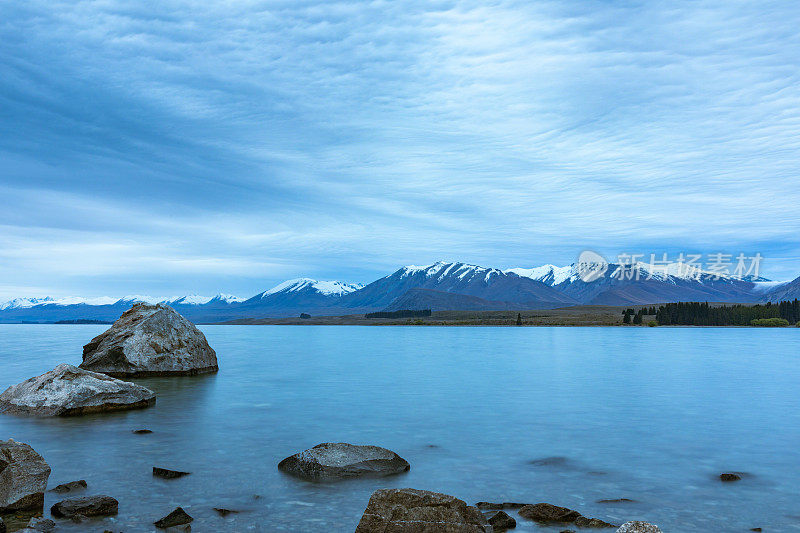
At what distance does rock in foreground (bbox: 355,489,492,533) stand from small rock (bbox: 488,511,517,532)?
651 mm

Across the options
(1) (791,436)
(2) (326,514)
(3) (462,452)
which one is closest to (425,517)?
(2) (326,514)

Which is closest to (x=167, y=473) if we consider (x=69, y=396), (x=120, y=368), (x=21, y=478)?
(x=21, y=478)

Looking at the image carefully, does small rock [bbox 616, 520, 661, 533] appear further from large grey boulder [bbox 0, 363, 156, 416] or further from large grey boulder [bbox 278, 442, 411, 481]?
large grey boulder [bbox 0, 363, 156, 416]

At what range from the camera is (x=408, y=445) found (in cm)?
1666

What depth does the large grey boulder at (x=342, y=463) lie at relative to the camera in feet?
41.9

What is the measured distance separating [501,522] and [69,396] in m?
16.7

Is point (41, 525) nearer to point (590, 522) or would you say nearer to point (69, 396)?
point (590, 522)

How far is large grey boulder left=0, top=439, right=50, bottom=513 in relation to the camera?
10312mm

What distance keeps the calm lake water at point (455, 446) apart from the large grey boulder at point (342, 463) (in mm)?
359

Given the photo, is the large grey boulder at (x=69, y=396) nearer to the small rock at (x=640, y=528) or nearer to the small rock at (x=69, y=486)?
the small rock at (x=69, y=486)

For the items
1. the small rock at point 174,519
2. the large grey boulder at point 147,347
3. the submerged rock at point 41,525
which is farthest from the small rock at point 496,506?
the large grey boulder at point 147,347

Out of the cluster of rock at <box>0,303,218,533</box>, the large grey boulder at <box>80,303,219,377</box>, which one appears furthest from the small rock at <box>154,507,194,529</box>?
the large grey boulder at <box>80,303,219,377</box>

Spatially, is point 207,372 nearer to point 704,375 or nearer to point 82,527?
point 82,527

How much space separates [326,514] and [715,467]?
9.68 meters
